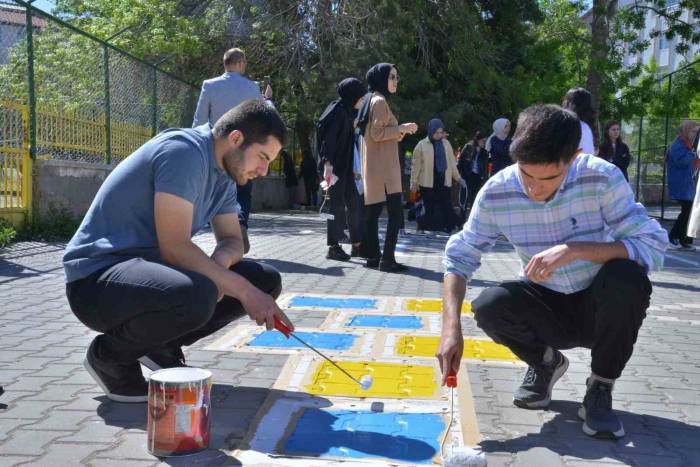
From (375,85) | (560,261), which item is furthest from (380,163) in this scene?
(560,261)

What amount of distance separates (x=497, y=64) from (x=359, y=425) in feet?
70.7

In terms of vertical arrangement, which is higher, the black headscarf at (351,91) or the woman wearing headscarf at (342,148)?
the black headscarf at (351,91)

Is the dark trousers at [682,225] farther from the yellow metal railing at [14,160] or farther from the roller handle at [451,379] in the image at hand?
the roller handle at [451,379]

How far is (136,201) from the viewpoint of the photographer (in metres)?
3.47

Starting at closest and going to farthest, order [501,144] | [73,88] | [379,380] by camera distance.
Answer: [379,380] → [73,88] → [501,144]

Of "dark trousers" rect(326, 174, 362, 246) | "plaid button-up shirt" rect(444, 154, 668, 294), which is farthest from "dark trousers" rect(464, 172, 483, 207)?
"plaid button-up shirt" rect(444, 154, 668, 294)

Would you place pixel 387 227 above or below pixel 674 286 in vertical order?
above

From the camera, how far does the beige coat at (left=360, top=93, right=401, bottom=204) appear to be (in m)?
8.04

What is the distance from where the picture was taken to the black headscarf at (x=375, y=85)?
26.3ft

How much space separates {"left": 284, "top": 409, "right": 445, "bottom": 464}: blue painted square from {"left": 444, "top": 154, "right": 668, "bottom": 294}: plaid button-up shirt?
648 millimetres

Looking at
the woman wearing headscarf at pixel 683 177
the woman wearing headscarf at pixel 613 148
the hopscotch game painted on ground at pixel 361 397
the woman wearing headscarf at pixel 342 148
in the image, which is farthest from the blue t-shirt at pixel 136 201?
the woman wearing headscarf at pixel 683 177

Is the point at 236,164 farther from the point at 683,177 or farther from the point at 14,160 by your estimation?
the point at 683,177

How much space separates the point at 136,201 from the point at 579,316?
6.37ft

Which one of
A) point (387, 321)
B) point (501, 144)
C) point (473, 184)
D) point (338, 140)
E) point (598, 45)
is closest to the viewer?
point (387, 321)
